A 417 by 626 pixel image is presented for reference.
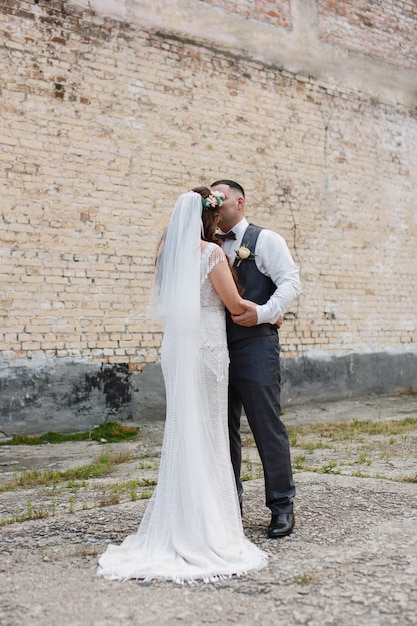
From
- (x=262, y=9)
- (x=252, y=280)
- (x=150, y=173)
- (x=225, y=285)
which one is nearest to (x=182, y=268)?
(x=225, y=285)

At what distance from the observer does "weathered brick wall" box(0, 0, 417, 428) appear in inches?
299

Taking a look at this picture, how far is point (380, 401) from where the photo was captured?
10164 mm

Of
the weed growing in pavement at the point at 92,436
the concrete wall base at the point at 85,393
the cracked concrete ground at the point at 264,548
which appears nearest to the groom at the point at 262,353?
the cracked concrete ground at the point at 264,548

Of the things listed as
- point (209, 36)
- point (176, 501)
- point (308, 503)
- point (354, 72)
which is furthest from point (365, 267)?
point (176, 501)

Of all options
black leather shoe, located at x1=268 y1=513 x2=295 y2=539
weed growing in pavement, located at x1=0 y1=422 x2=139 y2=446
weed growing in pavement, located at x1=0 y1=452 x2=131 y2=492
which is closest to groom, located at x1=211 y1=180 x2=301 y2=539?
black leather shoe, located at x1=268 y1=513 x2=295 y2=539

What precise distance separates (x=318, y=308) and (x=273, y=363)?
20.7 feet

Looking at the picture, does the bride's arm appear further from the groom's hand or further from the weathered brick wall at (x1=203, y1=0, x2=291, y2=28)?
the weathered brick wall at (x1=203, y1=0, x2=291, y2=28)

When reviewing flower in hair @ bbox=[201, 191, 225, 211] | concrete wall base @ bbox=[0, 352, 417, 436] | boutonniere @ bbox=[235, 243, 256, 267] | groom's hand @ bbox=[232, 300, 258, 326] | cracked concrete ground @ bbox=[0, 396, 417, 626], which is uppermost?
flower in hair @ bbox=[201, 191, 225, 211]

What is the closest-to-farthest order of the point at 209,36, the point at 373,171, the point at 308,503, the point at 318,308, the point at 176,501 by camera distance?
the point at 176,501, the point at 308,503, the point at 209,36, the point at 318,308, the point at 373,171

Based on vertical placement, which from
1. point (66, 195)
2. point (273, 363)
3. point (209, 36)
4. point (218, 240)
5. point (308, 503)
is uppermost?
point (209, 36)

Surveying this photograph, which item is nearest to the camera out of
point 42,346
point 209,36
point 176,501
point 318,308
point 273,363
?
point 176,501

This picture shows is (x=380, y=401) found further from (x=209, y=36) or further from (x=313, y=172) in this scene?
(x=209, y=36)

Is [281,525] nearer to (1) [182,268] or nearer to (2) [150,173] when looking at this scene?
(1) [182,268]

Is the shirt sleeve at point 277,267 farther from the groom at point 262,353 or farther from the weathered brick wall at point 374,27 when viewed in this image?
the weathered brick wall at point 374,27
